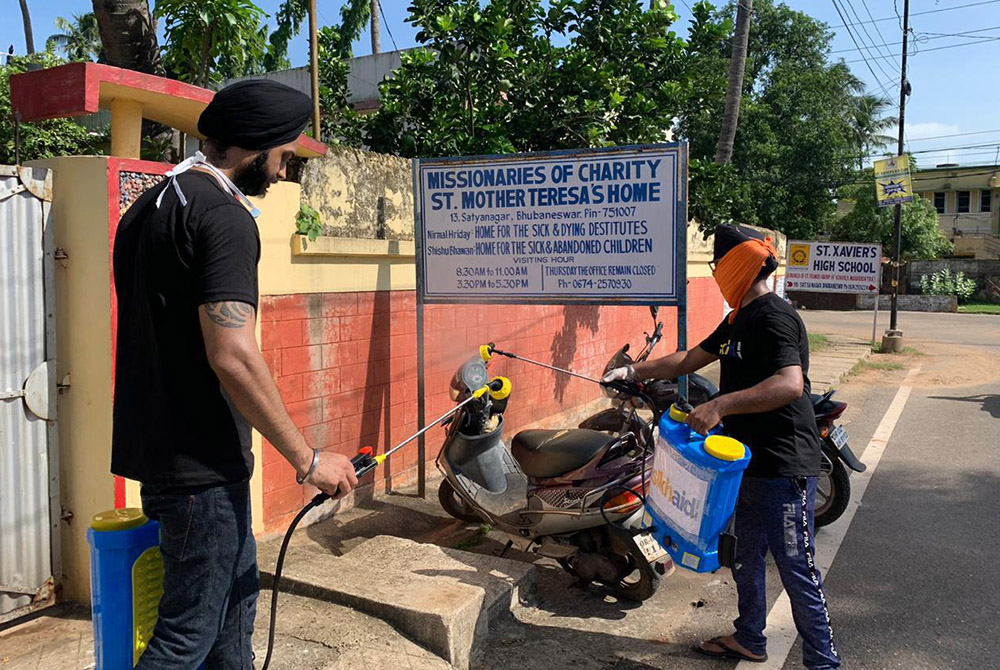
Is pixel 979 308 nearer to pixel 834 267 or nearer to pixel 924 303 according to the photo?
pixel 924 303

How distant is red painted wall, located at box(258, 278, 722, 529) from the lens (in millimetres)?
4898

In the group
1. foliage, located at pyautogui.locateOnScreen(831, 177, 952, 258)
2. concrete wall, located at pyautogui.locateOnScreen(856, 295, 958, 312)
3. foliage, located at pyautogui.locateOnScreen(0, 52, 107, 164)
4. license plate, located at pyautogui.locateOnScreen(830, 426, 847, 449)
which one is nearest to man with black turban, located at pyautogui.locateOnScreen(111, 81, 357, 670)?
license plate, located at pyautogui.locateOnScreen(830, 426, 847, 449)

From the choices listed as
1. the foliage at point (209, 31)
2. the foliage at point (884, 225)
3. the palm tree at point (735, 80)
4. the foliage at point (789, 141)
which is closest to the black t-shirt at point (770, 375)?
the foliage at point (209, 31)

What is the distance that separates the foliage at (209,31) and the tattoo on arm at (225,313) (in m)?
4.82

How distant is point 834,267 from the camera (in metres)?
16.3

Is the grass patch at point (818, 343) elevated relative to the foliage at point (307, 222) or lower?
lower

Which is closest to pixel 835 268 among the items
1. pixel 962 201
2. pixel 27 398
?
pixel 27 398

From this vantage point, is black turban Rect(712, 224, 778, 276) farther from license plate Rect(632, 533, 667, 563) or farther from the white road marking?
the white road marking

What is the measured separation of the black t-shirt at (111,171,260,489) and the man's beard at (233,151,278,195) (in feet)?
0.44

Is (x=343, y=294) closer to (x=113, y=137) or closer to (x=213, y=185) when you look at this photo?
(x=113, y=137)

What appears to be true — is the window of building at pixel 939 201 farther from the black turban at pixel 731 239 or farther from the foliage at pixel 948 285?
the black turban at pixel 731 239

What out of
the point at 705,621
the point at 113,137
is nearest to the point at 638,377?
the point at 705,621

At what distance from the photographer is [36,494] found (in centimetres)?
366

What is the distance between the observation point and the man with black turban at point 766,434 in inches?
123
